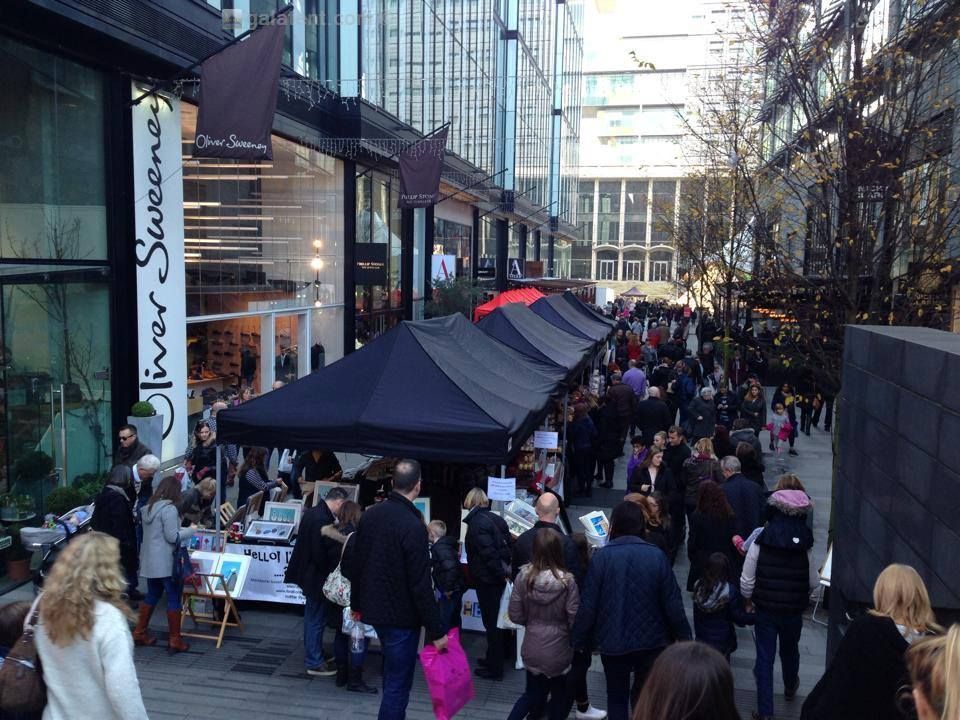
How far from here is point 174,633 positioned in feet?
24.6

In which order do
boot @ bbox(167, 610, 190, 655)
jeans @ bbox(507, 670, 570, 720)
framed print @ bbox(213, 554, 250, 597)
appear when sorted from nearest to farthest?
jeans @ bbox(507, 670, 570, 720) < boot @ bbox(167, 610, 190, 655) < framed print @ bbox(213, 554, 250, 597)

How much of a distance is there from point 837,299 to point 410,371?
511 cm

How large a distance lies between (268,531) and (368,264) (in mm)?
15294

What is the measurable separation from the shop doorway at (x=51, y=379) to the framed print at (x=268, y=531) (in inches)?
113

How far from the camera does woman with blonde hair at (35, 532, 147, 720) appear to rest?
12.1ft

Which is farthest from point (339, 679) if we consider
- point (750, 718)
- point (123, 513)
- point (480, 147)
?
point (480, 147)

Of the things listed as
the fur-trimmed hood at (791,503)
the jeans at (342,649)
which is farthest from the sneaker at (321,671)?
the fur-trimmed hood at (791,503)

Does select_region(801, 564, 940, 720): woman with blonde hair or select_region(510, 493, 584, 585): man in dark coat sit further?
select_region(510, 493, 584, 585): man in dark coat

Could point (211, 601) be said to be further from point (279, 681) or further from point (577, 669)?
point (577, 669)

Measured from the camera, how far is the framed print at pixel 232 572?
8.02 meters

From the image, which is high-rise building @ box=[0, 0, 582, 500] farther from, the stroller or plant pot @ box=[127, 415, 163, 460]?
the stroller

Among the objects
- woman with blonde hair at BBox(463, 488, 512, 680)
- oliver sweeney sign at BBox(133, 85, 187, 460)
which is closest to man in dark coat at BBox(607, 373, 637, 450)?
oliver sweeney sign at BBox(133, 85, 187, 460)

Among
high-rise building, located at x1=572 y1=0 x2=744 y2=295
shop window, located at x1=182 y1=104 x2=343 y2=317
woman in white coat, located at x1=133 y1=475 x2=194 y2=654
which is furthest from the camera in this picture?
high-rise building, located at x1=572 y1=0 x2=744 y2=295

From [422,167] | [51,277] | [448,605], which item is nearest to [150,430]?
[51,277]
